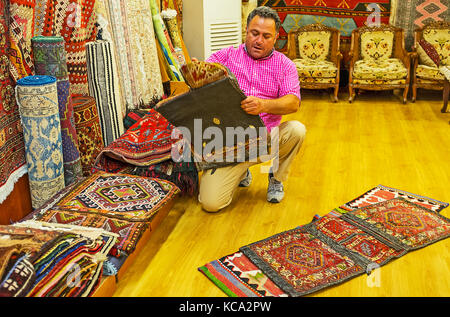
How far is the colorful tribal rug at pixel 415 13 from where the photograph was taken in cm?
609

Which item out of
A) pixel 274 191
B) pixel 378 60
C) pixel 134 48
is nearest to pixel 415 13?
pixel 378 60

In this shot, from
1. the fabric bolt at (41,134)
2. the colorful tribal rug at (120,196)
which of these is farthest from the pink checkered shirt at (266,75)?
the fabric bolt at (41,134)

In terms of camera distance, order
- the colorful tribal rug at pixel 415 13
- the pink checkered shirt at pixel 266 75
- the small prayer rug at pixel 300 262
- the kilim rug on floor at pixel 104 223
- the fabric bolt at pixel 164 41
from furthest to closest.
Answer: the colorful tribal rug at pixel 415 13, the fabric bolt at pixel 164 41, the pink checkered shirt at pixel 266 75, the kilim rug on floor at pixel 104 223, the small prayer rug at pixel 300 262

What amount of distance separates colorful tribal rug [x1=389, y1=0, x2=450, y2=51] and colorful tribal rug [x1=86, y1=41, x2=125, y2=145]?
13.4 feet

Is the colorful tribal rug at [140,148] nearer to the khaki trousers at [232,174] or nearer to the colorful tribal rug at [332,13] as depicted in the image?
the khaki trousers at [232,174]

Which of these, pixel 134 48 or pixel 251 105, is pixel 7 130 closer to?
pixel 251 105

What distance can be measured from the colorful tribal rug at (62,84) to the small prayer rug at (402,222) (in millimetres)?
1738

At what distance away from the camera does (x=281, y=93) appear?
3.04 meters

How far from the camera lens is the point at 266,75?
9.98 feet

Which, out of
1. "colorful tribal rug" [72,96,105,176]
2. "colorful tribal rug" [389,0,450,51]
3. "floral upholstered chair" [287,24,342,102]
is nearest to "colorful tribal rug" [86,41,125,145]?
"colorful tribal rug" [72,96,105,176]

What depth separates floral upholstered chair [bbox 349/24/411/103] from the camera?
578cm

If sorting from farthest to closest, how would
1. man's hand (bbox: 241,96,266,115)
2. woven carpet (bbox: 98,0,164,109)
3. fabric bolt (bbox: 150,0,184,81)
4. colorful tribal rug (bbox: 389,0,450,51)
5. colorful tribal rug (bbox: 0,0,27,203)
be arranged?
colorful tribal rug (bbox: 389,0,450,51)
fabric bolt (bbox: 150,0,184,81)
woven carpet (bbox: 98,0,164,109)
man's hand (bbox: 241,96,266,115)
colorful tribal rug (bbox: 0,0,27,203)

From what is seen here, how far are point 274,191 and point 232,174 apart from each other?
0.35m

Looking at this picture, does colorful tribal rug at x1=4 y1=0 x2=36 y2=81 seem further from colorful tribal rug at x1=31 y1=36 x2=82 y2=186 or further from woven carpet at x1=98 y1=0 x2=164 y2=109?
woven carpet at x1=98 y1=0 x2=164 y2=109
